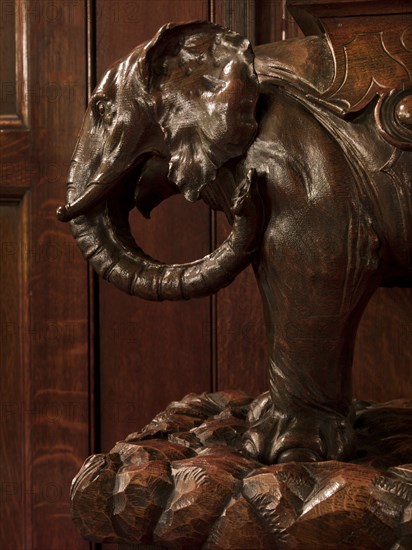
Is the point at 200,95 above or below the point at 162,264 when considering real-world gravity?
above

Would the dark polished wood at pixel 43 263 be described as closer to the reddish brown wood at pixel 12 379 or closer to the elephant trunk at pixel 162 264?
the reddish brown wood at pixel 12 379

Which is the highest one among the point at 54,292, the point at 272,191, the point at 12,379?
the point at 272,191

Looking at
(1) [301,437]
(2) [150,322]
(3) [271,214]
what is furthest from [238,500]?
(2) [150,322]

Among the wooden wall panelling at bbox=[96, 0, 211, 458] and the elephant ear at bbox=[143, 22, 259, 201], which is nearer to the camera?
the elephant ear at bbox=[143, 22, 259, 201]

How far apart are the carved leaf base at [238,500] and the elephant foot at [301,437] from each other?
2 cm

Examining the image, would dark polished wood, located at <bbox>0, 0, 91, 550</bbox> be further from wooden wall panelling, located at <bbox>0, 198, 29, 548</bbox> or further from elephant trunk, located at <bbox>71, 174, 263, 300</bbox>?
elephant trunk, located at <bbox>71, 174, 263, 300</bbox>

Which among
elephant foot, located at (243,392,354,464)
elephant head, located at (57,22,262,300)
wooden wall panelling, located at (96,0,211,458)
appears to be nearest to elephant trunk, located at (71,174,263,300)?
elephant head, located at (57,22,262,300)

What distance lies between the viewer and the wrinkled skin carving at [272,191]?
0.70 m

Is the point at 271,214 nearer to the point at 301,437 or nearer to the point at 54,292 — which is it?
the point at 301,437

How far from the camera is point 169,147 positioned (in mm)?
738

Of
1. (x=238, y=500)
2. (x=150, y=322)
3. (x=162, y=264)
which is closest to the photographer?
(x=238, y=500)

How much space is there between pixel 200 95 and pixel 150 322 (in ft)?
1.60

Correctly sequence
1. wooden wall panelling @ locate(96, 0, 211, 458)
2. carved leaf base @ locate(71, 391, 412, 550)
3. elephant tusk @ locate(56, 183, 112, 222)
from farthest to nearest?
wooden wall panelling @ locate(96, 0, 211, 458)
elephant tusk @ locate(56, 183, 112, 222)
carved leaf base @ locate(71, 391, 412, 550)

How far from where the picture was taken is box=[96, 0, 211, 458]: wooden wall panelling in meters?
1.15
